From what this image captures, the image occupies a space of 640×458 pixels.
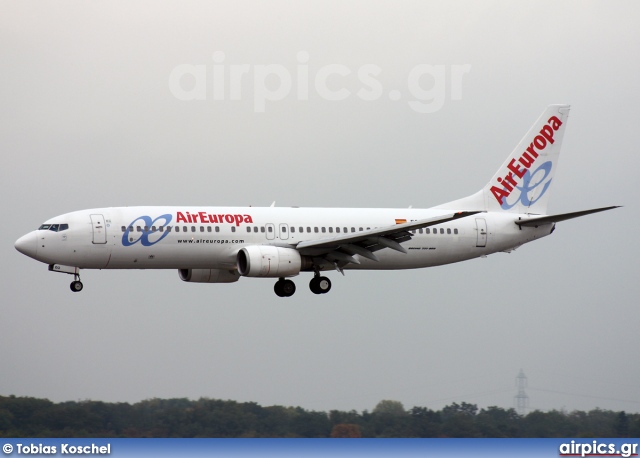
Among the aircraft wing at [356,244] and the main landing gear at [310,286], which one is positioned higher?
the aircraft wing at [356,244]

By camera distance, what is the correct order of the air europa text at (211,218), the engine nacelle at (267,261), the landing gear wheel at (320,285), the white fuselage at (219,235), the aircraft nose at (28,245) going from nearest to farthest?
the white fuselage at (219,235) < the aircraft nose at (28,245) < the engine nacelle at (267,261) < the air europa text at (211,218) < the landing gear wheel at (320,285)

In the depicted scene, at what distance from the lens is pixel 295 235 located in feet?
231

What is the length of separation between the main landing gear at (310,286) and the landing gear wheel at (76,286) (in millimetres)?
10207

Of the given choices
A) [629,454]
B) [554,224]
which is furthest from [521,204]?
[629,454]

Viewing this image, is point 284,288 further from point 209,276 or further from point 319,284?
point 209,276

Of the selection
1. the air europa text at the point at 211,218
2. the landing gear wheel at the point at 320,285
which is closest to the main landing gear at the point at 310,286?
the landing gear wheel at the point at 320,285

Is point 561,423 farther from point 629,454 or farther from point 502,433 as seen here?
point 629,454

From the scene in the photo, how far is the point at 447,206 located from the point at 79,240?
21.9 metres

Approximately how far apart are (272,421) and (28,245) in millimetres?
15301

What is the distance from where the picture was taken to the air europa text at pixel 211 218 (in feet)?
223

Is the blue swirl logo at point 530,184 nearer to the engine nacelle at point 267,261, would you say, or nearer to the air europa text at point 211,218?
the engine nacelle at point 267,261

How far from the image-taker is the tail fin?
7762 cm

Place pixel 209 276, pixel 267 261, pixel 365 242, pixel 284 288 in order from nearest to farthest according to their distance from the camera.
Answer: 1. pixel 267 261
2. pixel 365 242
3. pixel 284 288
4. pixel 209 276

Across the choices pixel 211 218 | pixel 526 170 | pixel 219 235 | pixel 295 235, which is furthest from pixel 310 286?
pixel 526 170
